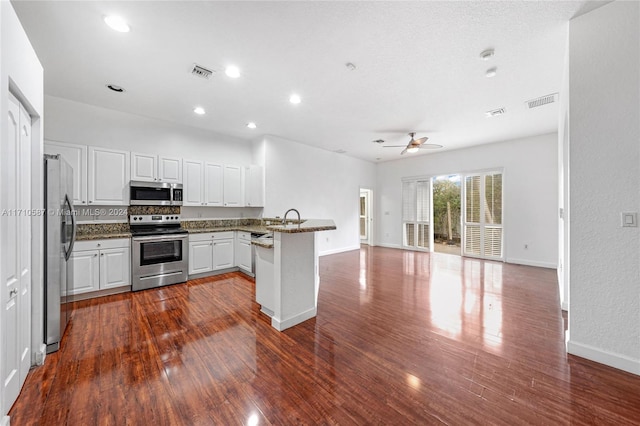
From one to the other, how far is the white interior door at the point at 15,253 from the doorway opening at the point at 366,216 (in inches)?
303

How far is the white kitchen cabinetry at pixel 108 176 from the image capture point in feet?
12.6

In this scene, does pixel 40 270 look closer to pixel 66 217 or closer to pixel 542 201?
pixel 66 217

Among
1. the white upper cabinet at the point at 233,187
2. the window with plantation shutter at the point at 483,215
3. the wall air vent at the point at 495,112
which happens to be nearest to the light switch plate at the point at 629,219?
the wall air vent at the point at 495,112

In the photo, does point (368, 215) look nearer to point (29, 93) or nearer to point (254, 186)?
point (254, 186)

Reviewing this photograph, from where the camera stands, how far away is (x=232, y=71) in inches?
118

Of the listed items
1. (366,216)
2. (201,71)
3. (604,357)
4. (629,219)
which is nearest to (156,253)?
(201,71)

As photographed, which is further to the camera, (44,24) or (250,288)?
(250,288)

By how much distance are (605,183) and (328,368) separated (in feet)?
8.94

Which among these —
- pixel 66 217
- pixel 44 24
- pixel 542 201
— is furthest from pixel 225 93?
pixel 542 201

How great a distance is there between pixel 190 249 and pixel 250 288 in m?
1.37

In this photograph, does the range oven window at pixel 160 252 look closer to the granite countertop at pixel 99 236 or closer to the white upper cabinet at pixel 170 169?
the granite countertop at pixel 99 236

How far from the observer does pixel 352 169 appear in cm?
784

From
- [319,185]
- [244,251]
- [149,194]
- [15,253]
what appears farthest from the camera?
[319,185]

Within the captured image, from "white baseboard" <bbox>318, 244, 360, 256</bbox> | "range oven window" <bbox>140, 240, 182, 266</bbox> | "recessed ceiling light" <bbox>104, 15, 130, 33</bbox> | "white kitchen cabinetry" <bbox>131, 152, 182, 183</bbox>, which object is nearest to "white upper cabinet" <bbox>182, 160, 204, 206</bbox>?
"white kitchen cabinetry" <bbox>131, 152, 182, 183</bbox>
